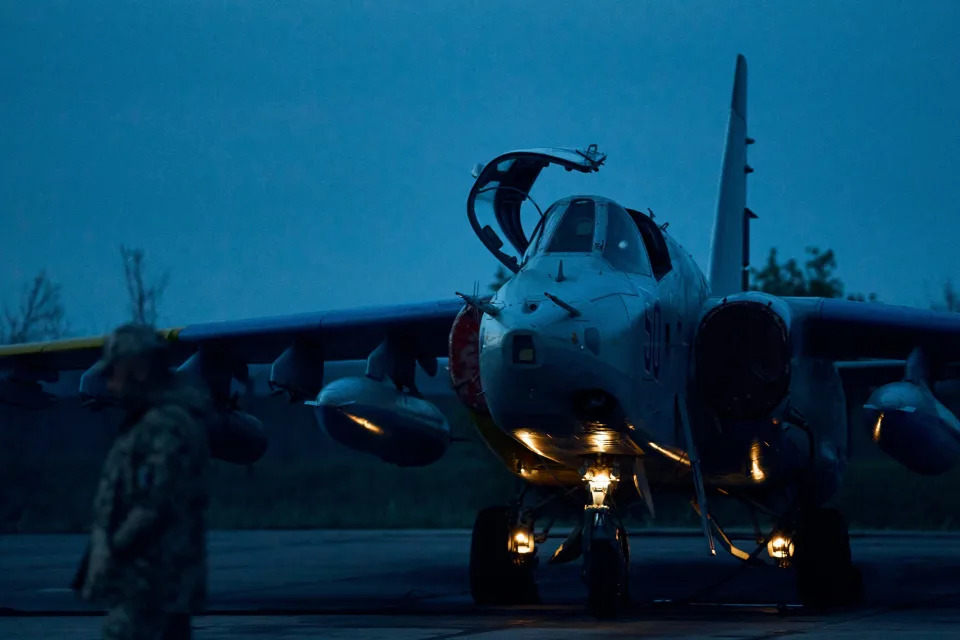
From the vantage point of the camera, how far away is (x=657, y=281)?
1255 centimetres

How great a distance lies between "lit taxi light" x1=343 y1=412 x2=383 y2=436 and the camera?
1480cm

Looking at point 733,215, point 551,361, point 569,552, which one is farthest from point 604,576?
point 733,215

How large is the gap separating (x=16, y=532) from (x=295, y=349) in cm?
1417

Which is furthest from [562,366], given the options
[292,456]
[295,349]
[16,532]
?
[292,456]

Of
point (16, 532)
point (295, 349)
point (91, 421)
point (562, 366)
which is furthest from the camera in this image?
point (91, 421)

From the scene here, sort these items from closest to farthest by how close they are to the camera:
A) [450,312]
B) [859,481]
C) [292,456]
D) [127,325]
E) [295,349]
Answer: [127,325] → [450,312] → [295,349] → [859,481] → [292,456]

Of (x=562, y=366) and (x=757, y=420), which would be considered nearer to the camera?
(x=562, y=366)

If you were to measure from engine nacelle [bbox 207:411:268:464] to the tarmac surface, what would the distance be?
1357mm

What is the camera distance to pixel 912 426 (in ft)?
43.2

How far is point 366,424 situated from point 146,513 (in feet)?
30.0

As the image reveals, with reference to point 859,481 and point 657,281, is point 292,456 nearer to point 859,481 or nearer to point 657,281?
point 859,481

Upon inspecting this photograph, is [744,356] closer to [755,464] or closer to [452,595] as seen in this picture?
[755,464]

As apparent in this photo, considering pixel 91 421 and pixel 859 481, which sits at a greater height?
pixel 91 421

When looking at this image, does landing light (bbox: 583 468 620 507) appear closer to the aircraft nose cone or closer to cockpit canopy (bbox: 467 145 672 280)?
the aircraft nose cone
